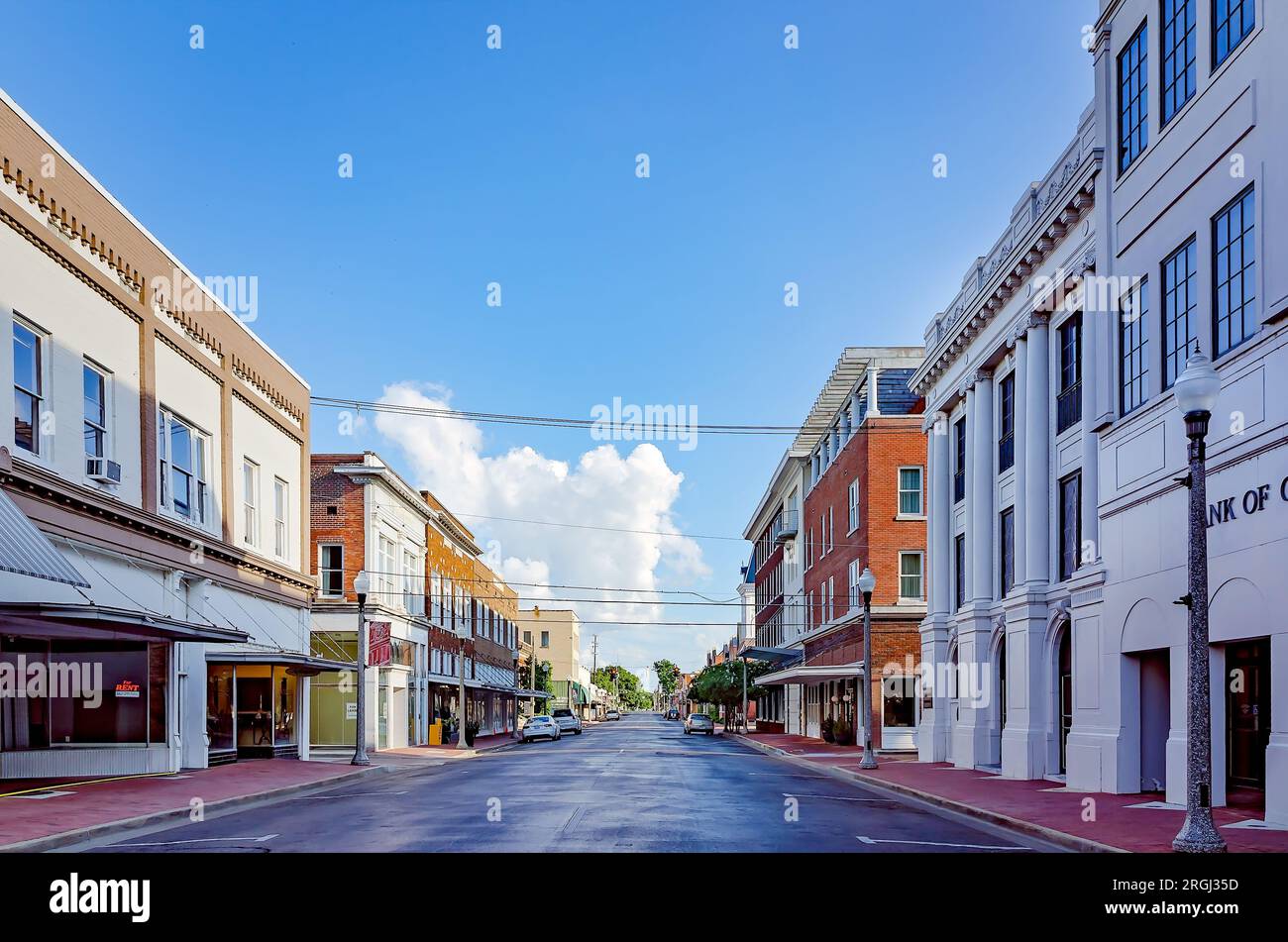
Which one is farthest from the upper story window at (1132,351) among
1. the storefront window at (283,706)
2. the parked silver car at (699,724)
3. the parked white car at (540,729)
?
the parked silver car at (699,724)

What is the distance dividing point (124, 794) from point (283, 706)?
619 inches

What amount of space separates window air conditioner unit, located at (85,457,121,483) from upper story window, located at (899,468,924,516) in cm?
3044

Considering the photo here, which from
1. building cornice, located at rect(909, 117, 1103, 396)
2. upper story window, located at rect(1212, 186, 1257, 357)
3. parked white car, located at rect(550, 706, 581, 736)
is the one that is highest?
building cornice, located at rect(909, 117, 1103, 396)

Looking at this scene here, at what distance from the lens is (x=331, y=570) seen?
4488 cm

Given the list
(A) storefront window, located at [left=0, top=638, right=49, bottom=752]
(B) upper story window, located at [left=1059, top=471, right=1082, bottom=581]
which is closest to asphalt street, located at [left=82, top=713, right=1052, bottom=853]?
(A) storefront window, located at [left=0, top=638, right=49, bottom=752]

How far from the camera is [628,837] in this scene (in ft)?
46.0

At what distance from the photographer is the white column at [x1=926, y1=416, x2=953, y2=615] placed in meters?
35.8

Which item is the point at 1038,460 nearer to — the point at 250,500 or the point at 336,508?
the point at 250,500

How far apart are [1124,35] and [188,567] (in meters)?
23.7

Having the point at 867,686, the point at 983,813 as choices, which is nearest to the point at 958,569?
the point at 867,686

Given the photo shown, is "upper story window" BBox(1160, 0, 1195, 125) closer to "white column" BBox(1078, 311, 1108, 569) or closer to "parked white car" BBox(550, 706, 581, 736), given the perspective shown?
"white column" BBox(1078, 311, 1108, 569)

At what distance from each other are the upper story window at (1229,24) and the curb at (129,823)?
19528 mm

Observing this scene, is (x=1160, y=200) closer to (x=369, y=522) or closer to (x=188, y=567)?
(x=188, y=567)

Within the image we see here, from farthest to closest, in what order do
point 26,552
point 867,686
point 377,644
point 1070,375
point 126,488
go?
point 377,644 < point 867,686 < point 1070,375 < point 126,488 < point 26,552
